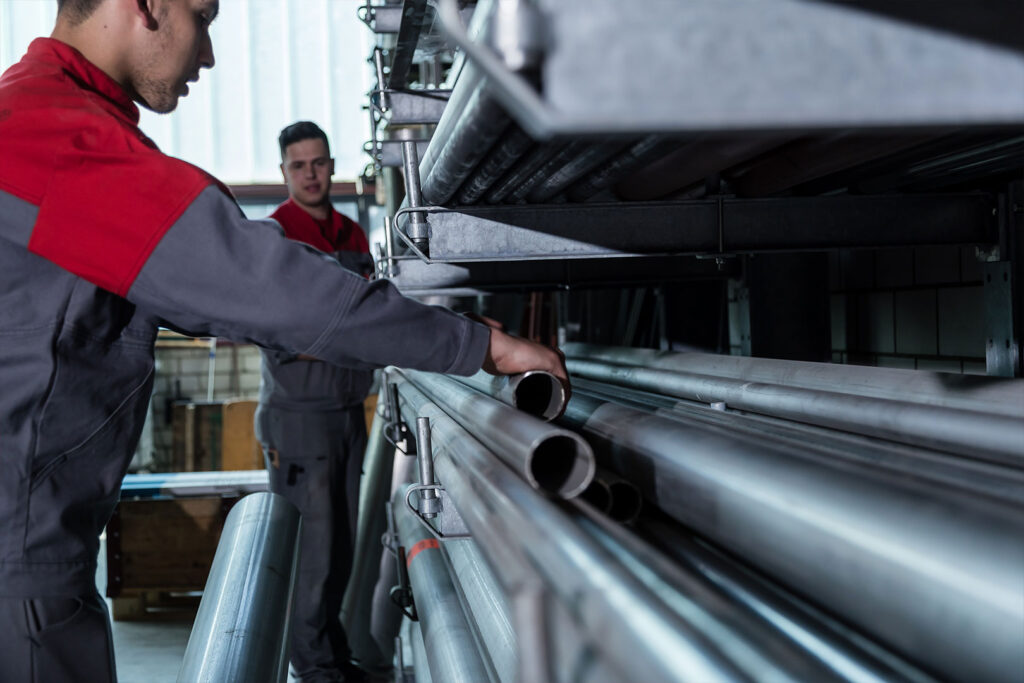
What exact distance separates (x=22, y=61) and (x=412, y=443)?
41.9 inches

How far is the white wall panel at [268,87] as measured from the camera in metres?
5.03

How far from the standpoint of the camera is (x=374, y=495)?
275 centimetres

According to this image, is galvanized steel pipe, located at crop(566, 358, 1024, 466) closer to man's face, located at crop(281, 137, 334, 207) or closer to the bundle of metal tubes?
the bundle of metal tubes

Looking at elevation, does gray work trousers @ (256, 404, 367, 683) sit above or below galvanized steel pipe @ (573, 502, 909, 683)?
below

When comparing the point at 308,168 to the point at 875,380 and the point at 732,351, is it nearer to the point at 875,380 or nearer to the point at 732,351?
the point at 732,351

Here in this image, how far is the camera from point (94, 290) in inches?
36.9

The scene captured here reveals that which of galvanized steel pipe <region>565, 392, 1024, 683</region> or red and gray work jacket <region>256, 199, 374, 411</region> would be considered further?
red and gray work jacket <region>256, 199, 374, 411</region>

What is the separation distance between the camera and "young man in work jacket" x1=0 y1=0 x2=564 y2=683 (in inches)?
31.5

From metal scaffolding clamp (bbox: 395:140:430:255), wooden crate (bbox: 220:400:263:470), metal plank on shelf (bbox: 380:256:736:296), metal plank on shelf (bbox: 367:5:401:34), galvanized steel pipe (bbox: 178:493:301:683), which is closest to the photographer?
metal scaffolding clamp (bbox: 395:140:430:255)

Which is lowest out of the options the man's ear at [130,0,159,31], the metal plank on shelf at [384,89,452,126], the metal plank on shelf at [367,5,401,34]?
the man's ear at [130,0,159,31]

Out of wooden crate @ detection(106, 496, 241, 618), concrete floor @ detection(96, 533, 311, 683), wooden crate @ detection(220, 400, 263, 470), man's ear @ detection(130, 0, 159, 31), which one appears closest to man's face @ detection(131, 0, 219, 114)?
man's ear @ detection(130, 0, 159, 31)

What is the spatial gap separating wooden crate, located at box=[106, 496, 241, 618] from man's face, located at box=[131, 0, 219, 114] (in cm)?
204

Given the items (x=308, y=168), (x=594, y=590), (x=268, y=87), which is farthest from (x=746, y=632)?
(x=268, y=87)

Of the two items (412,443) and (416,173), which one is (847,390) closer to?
(416,173)
